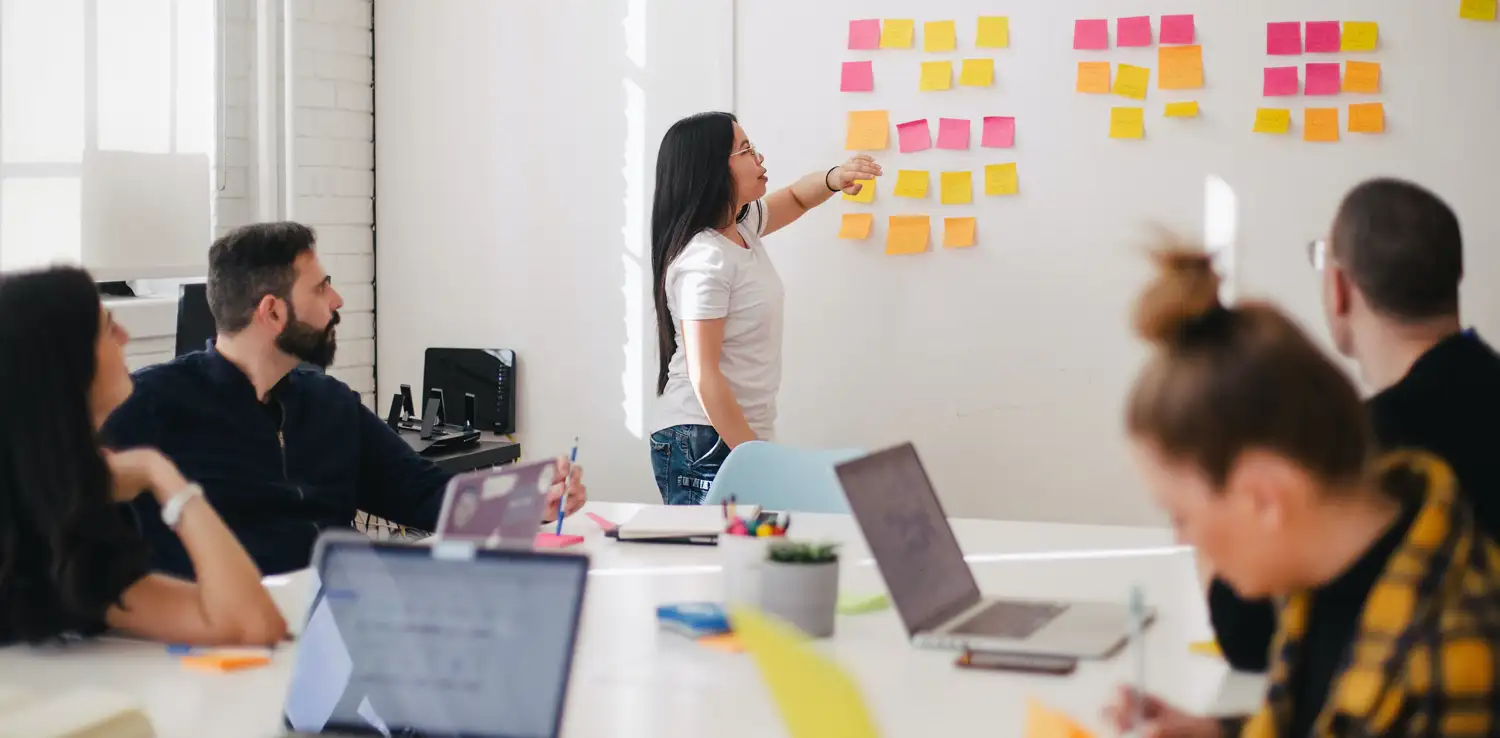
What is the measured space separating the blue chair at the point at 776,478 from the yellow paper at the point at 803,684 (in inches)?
81.8

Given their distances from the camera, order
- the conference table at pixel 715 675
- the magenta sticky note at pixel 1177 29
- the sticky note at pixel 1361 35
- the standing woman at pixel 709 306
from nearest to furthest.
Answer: the conference table at pixel 715 675 < the standing woman at pixel 709 306 < the sticky note at pixel 1361 35 < the magenta sticky note at pixel 1177 29

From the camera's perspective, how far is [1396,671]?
1.10 meters

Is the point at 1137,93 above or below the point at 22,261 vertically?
above

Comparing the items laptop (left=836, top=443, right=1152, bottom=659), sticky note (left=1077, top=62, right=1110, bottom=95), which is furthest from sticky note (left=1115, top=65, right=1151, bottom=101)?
laptop (left=836, top=443, right=1152, bottom=659)

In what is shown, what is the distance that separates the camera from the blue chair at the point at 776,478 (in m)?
2.85

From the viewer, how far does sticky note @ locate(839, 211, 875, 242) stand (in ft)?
12.6

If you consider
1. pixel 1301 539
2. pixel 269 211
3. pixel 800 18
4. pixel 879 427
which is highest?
pixel 800 18

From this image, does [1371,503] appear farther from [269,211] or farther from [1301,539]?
[269,211]

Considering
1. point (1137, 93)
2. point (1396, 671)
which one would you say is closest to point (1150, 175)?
point (1137, 93)

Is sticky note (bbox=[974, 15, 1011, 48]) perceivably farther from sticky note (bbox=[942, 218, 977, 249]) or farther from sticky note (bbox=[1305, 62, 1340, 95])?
sticky note (bbox=[1305, 62, 1340, 95])

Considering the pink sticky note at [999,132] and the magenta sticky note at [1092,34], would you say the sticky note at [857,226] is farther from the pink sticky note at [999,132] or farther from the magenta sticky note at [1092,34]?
the magenta sticky note at [1092,34]

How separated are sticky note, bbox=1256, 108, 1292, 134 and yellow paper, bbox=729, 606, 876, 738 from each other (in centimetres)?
311

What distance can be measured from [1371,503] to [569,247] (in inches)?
128

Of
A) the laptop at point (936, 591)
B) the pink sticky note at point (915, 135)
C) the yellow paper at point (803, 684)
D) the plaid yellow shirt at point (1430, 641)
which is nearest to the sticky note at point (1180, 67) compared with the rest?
the pink sticky note at point (915, 135)
